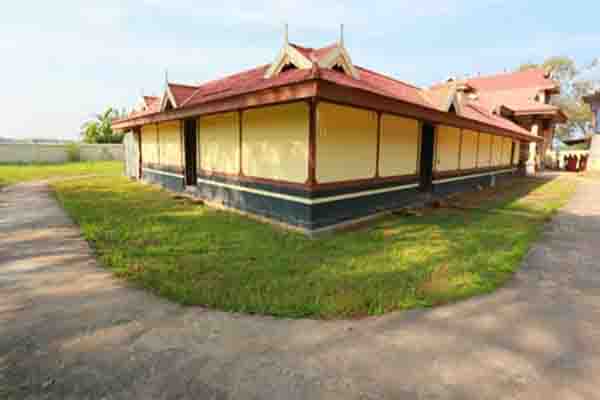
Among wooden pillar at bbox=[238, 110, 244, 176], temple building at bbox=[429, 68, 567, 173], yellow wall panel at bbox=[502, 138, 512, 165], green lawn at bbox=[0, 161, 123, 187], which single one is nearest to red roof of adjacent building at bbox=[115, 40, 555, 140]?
wooden pillar at bbox=[238, 110, 244, 176]

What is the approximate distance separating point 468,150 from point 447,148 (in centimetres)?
209

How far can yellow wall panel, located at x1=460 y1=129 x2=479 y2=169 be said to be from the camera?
11.3m

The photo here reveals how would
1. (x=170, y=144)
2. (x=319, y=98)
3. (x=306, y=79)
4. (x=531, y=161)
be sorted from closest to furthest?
(x=306, y=79), (x=319, y=98), (x=170, y=144), (x=531, y=161)

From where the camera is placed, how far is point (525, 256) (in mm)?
4762

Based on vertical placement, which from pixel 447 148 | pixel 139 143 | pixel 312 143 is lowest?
pixel 312 143

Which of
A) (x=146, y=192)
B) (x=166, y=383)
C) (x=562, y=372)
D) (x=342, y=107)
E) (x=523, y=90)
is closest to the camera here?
(x=166, y=383)

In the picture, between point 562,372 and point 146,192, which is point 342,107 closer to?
point 562,372

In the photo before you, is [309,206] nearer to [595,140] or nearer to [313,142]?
[313,142]

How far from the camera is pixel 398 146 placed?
791 cm

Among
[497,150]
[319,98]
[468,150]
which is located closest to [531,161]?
[497,150]

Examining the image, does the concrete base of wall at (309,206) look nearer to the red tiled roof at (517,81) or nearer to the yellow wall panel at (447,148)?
the yellow wall panel at (447,148)

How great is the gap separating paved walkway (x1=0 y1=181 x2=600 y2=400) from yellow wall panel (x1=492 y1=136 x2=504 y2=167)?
1204 centimetres

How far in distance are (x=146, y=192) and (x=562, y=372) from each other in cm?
1124

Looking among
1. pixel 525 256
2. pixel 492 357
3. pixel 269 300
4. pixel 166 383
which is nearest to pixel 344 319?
pixel 269 300
